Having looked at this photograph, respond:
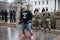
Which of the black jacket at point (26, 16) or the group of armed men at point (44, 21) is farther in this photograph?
the group of armed men at point (44, 21)

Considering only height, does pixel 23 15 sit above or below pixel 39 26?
above

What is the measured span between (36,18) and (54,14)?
71.8 inches

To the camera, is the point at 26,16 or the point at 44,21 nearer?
the point at 26,16

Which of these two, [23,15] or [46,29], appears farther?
[46,29]

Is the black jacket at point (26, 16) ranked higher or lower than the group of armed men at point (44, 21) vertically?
higher

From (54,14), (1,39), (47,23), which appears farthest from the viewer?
(54,14)

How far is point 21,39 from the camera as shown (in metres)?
14.4

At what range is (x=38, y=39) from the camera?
48.4ft

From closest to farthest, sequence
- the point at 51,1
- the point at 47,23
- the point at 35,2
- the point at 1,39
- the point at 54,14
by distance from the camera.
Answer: the point at 1,39 < the point at 47,23 < the point at 54,14 < the point at 51,1 < the point at 35,2

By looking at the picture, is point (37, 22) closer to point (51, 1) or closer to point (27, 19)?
point (27, 19)

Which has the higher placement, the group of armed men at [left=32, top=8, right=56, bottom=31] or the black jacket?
the black jacket

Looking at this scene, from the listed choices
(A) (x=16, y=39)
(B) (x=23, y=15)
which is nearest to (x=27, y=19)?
(B) (x=23, y=15)

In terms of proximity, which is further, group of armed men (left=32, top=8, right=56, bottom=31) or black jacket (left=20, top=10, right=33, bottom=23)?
group of armed men (left=32, top=8, right=56, bottom=31)

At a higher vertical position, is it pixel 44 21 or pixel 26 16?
pixel 26 16
